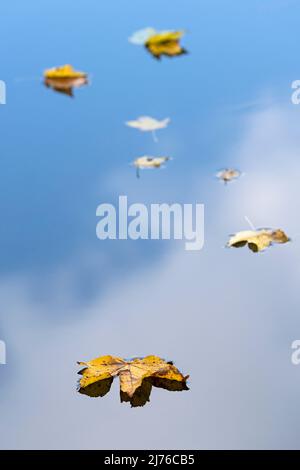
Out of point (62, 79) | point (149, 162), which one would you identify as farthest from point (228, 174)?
point (62, 79)

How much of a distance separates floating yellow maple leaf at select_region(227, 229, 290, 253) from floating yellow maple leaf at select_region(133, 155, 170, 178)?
0.45m

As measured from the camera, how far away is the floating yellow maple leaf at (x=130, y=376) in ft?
6.40

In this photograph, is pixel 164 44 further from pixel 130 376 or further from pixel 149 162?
pixel 130 376

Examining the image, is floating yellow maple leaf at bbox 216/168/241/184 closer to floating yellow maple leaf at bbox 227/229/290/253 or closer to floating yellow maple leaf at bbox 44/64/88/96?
floating yellow maple leaf at bbox 227/229/290/253

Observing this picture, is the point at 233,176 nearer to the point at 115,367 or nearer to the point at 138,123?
the point at 138,123

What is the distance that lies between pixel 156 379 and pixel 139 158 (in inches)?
38.4

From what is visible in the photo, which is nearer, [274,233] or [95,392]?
[95,392]

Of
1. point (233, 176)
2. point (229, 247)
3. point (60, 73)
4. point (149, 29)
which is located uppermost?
point (149, 29)

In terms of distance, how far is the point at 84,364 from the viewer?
200 centimetres

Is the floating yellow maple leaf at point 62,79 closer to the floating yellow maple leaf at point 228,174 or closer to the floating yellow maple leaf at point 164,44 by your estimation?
the floating yellow maple leaf at point 164,44

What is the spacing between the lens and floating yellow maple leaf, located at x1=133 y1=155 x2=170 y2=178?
2.60m

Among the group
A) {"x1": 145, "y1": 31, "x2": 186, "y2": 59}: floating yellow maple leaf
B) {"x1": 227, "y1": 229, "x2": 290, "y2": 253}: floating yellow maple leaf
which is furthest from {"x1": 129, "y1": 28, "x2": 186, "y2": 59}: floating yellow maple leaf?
{"x1": 227, "y1": 229, "x2": 290, "y2": 253}: floating yellow maple leaf
